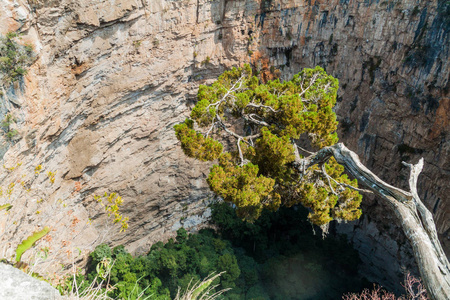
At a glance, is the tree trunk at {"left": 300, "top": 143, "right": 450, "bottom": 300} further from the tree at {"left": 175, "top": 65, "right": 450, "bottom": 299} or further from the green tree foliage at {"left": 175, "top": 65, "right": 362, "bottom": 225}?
the green tree foliage at {"left": 175, "top": 65, "right": 362, "bottom": 225}

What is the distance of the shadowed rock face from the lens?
12859mm

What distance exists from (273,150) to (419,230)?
153 inches

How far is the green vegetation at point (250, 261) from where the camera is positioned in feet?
50.2

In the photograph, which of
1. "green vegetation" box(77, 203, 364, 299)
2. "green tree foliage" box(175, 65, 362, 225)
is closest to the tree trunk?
"green tree foliage" box(175, 65, 362, 225)

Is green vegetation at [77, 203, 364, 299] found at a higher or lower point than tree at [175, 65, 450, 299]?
lower

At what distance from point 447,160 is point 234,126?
36.9 feet

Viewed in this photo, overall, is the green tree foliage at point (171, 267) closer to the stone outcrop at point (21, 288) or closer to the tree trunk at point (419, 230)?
the tree trunk at point (419, 230)

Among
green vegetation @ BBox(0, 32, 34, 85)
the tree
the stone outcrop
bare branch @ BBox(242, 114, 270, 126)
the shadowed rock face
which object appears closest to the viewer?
the stone outcrop

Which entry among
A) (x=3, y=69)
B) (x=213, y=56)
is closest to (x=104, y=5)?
(x=3, y=69)

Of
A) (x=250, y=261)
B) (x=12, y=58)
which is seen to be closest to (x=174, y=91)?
(x=12, y=58)

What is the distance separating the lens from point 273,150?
8695mm

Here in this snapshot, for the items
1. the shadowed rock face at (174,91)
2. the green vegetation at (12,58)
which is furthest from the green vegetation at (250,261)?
the green vegetation at (12,58)

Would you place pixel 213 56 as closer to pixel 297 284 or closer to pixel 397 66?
pixel 397 66

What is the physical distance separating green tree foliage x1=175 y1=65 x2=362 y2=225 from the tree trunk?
163 centimetres
